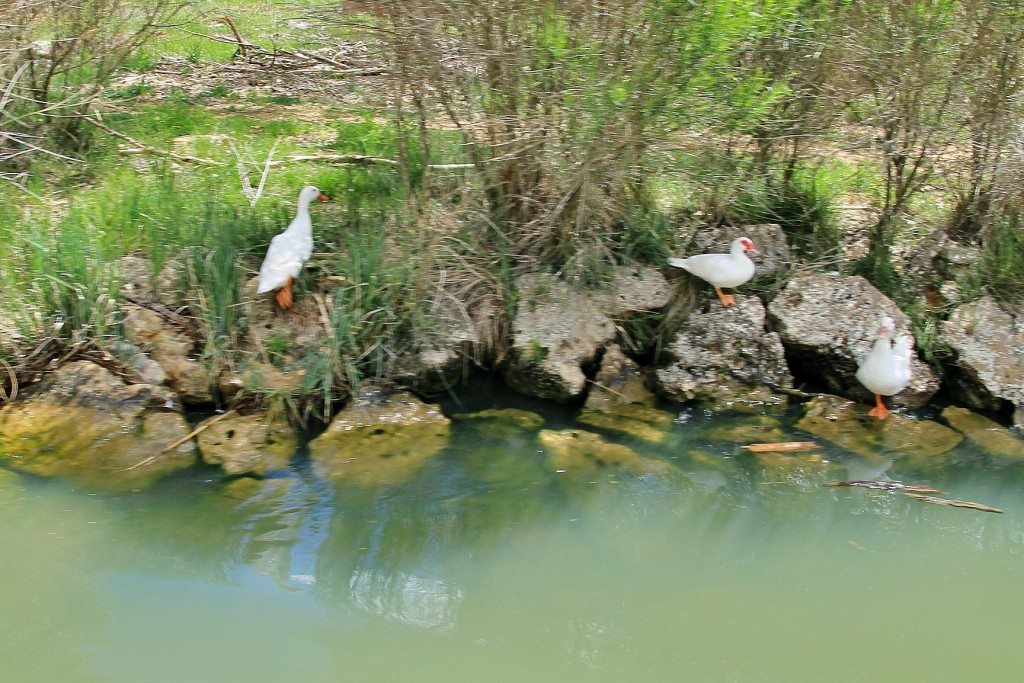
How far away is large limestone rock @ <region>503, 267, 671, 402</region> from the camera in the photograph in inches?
236

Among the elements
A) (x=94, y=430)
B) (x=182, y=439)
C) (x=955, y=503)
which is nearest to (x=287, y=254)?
(x=182, y=439)

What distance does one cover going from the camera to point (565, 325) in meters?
6.15

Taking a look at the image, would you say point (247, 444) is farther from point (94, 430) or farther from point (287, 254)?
point (287, 254)

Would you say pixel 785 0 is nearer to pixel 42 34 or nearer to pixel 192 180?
pixel 192 180

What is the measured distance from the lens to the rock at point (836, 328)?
6098mm

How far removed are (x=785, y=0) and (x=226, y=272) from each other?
3.68m

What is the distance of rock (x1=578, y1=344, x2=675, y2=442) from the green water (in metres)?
0.44

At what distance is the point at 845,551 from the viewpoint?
4.65 m

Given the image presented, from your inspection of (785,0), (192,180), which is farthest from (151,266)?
(785,0)

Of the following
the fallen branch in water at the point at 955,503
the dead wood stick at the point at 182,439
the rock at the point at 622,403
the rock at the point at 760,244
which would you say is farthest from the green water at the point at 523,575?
the rock at the point at 760,244

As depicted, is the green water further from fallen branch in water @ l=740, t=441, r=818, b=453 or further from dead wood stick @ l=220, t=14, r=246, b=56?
dead wood stick @ l=220, t=14, r=246, b=56

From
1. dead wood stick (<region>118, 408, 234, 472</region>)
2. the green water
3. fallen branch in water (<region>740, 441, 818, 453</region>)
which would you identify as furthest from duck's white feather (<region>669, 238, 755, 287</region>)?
dead wood stick (<region>118, 408, 234, 472</region>)

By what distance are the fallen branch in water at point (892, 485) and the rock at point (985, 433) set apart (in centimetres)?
71

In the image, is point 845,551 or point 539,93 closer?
point 845,551
